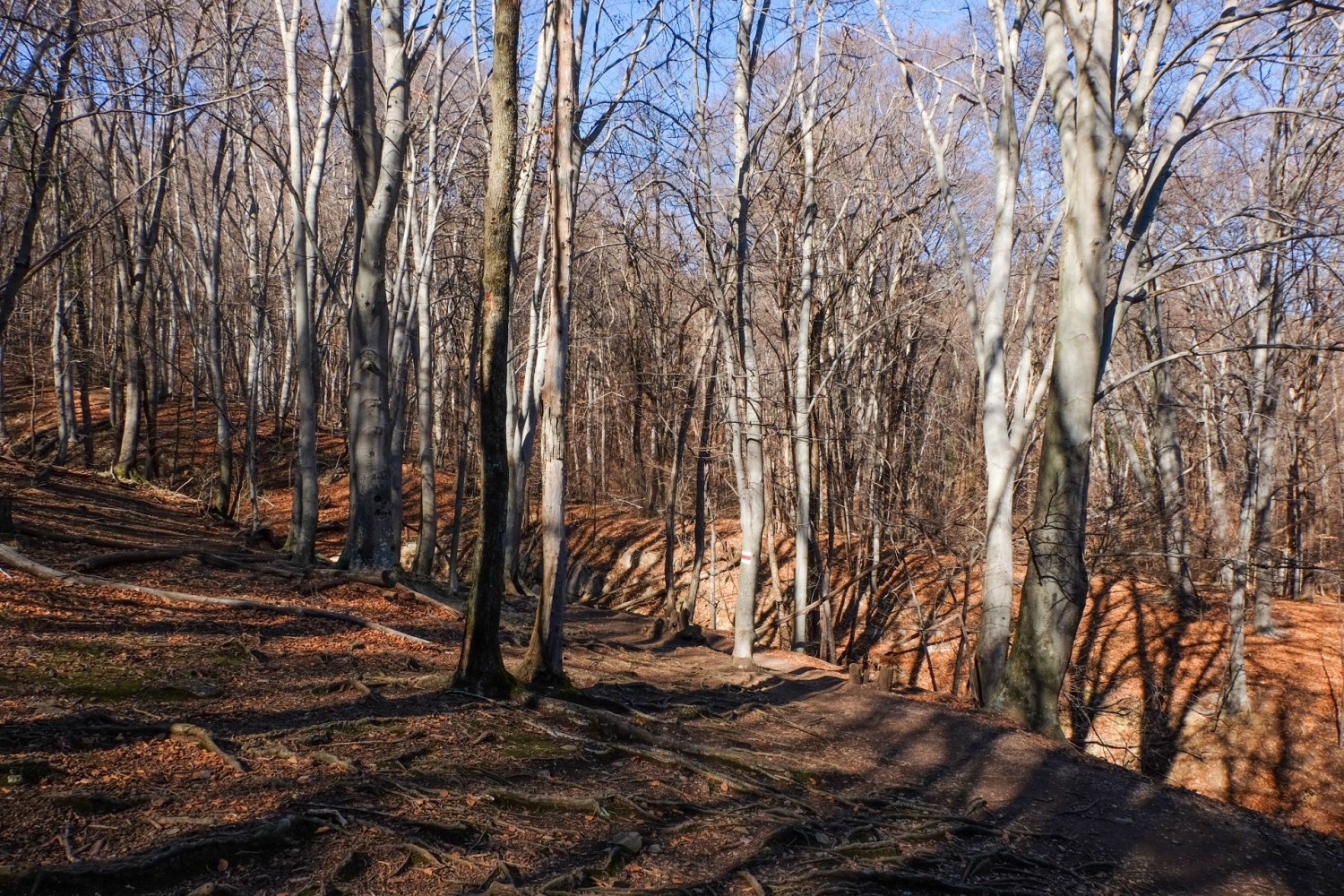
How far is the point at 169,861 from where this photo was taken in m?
3.85

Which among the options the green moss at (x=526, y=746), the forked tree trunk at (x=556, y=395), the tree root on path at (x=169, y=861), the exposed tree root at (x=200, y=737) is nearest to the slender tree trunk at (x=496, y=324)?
the forked tree trunk at (x=556, y=395)

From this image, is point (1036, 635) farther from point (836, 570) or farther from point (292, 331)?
point (292, 331)

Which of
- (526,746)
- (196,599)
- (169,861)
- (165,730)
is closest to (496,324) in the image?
(526,746)

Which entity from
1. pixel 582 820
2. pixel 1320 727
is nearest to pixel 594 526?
pixel 1320 727

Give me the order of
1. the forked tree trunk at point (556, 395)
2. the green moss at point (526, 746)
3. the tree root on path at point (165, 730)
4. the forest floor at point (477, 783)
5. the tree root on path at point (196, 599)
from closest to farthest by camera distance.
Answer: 1. the forest floor at point (477, 783)
2. the tree root on path at point (165, 730)
3. the green moss at point (526, 746)
4. the forked tree trunk at point (556, 395)
5. the tree root on path at point (196, 599)

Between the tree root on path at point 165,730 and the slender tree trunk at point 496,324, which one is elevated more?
the slender tree trunk at point 496,324

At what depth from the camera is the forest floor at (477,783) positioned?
425 centimetres

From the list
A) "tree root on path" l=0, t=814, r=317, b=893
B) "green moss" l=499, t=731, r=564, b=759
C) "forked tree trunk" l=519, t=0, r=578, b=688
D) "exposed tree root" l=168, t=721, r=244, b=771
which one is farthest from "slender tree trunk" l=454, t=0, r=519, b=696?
"tree root on path" l=0, t=814, r=317, b=893

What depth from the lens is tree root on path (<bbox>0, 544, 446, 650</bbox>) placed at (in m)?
8.85

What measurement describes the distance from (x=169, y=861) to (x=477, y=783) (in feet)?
6.31

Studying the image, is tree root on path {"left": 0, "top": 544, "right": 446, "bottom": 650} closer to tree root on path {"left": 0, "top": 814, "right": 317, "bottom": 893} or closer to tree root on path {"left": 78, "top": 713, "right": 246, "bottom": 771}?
tree root on path {"left": 78, "top": 713, "right": 246, "bottom": 771}

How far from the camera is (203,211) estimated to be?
36.8m

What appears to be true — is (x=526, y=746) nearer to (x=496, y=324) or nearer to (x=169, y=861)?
(x=169, y=861)

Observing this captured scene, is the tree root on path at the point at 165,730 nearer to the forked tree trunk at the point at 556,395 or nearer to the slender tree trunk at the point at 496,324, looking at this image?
the slender tree trunk at the point at 496,324
